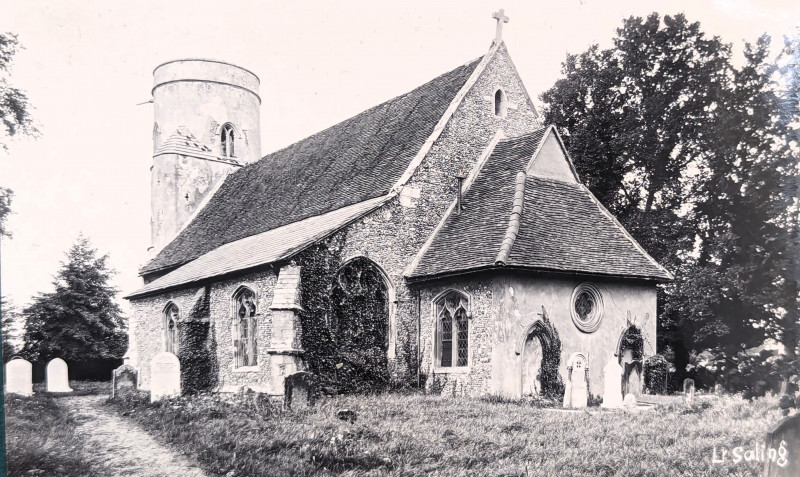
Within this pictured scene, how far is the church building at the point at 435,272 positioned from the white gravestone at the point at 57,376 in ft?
10.3

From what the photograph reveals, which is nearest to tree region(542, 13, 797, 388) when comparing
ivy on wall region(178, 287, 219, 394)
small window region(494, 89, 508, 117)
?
small window region(494, 89, 508, 117)

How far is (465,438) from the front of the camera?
9977 millimetres

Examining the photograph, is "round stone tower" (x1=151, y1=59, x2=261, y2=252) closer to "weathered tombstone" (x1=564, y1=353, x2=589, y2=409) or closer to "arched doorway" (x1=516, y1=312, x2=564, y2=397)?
"arched doorway" (x1=516, y1=312, x2=564, y2=397)

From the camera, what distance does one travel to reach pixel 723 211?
49.7 feet

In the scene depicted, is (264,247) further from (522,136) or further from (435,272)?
(522,136)

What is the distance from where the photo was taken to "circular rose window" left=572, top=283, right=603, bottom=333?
639 inches

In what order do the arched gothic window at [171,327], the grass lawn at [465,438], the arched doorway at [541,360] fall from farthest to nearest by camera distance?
the arched gothic window at [171,327]
the arched doorway at [541,360]
the grass lawn at [465,438]

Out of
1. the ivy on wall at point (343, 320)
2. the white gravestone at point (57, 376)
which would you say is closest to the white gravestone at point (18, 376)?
the white gravestone at point (57, 376)

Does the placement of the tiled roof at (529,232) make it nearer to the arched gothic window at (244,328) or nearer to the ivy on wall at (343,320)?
the ivy on wall at (343,320)

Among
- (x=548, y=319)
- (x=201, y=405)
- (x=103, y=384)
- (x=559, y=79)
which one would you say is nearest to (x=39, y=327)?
(x=201, y=405)

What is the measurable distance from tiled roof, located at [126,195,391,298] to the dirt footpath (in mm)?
4764

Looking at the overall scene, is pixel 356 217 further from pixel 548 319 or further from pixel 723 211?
pixel 723 211

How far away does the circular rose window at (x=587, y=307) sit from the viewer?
53.2 ft

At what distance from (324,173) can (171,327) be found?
7068 mm
